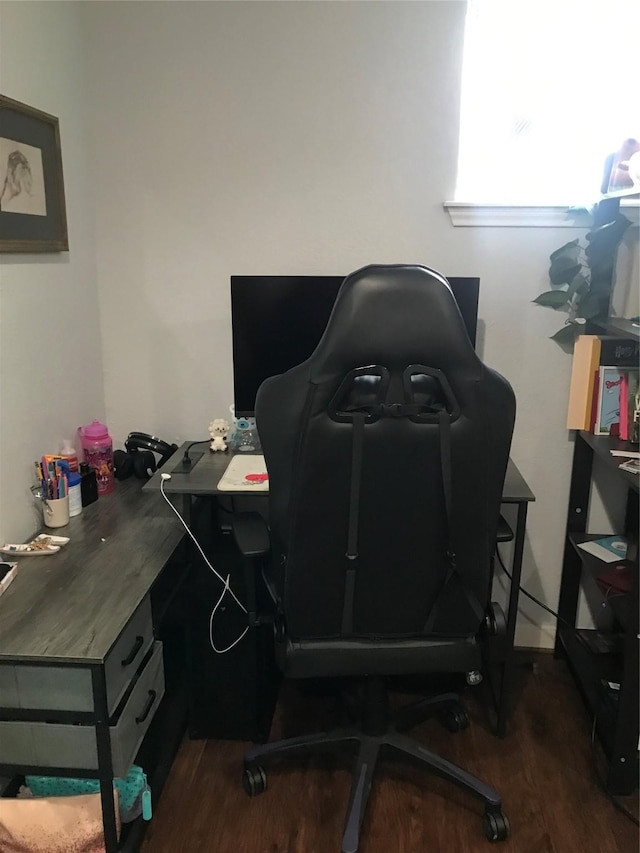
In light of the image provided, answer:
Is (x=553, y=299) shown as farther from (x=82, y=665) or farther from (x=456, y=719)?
(x=82, y=665)

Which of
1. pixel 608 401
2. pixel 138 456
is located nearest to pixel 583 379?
pixel 608 401

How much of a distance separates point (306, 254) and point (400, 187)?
361 millimetres

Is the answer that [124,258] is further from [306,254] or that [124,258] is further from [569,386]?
[569,386]

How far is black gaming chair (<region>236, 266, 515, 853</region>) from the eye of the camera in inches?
49.3

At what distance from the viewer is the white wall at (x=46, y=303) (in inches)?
70.1

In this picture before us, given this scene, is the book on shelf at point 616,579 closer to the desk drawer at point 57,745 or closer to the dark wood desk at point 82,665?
the dark wood desk at point 82,665

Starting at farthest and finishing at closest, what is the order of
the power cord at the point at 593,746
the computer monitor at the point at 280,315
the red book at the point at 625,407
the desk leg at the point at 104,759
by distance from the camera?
the computer monitor at the point at 280,315, the red book at the point at 625,407, the power cord at the point at 593,746, the desk leg at the point at 104,759

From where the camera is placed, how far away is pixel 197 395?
238cm

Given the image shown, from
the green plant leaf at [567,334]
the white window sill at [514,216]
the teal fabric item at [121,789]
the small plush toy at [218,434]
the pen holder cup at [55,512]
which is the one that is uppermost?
the white window sill at [514,216]

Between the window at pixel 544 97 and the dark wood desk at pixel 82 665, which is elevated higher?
the window at pixel 544 97

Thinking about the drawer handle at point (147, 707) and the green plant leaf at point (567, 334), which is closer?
the drawer handle at point (147, 707)

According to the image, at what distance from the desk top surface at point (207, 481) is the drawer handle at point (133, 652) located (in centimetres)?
39

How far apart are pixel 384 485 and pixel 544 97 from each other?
4.96 feet

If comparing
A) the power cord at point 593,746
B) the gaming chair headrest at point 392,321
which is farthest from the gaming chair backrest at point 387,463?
the power cord at point 593,746
